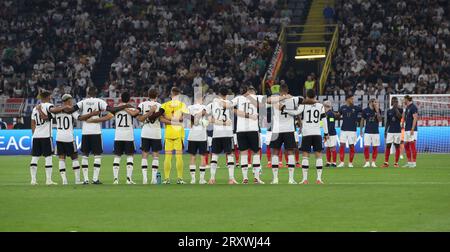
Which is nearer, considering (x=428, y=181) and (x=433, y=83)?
(x=428, y=181)

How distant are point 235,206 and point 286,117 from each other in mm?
6019

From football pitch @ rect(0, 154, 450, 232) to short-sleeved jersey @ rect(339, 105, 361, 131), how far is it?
618 cm

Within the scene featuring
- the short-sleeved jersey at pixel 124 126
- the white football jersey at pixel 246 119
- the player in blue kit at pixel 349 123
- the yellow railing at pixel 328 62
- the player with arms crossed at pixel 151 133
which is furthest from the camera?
the yellow railing at pixel 328 62

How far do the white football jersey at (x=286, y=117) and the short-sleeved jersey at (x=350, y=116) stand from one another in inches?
358

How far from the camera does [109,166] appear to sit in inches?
1324

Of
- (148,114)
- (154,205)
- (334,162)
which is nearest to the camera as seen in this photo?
(154,205)

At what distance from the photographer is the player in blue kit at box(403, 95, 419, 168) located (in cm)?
3238

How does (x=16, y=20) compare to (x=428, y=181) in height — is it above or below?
A: above

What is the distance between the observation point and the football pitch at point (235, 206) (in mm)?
16359

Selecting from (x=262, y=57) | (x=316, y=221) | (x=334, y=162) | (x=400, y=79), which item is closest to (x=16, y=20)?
(x=262, y=57)

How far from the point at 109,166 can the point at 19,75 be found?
20.8 meters

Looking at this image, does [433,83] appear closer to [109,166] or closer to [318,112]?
[109,166]

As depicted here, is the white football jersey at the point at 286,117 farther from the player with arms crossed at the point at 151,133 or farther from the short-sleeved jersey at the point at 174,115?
the player with arms crossed at the point at 151,133

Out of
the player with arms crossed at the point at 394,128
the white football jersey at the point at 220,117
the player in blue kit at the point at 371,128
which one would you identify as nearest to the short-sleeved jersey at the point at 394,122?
the player with arms crossed at the point at 394,128
